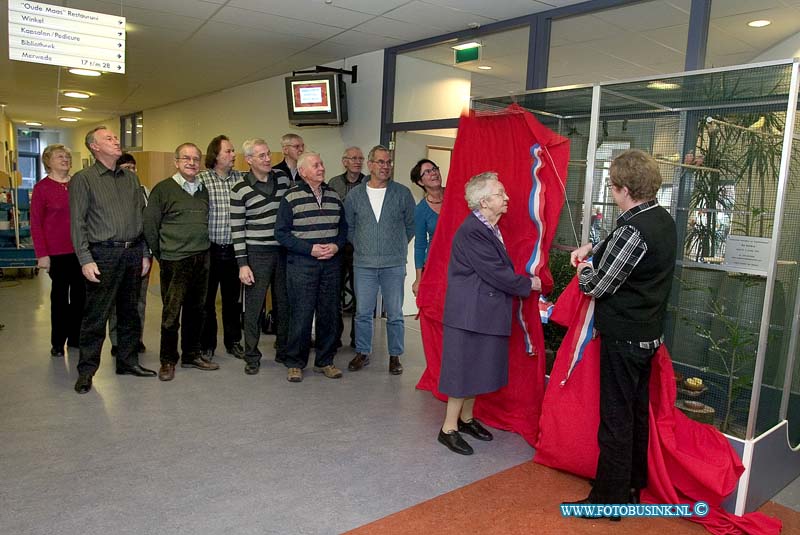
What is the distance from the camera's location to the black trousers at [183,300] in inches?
159

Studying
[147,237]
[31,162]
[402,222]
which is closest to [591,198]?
[402,222]

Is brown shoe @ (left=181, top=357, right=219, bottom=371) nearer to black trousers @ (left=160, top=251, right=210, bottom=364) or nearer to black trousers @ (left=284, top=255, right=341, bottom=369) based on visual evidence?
black trousers @ (left=160, top=251, right=210, bottom=364)

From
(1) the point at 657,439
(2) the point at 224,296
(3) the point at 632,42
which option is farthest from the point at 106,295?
(3) the point at 632,42

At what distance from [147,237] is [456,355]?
2201 mm

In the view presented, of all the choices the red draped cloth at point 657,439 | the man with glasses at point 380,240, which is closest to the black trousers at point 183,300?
the man with glasses at point 380,240

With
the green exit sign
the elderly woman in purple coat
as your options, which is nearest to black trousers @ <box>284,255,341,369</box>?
the elderly woman in purple coat

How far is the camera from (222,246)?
428 centimetres

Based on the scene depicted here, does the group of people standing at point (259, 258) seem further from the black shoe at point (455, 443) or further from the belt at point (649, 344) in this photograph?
the belt at point (649, 344)

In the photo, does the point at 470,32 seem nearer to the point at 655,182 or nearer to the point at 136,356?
the point at 655,182

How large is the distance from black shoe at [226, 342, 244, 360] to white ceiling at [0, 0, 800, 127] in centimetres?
263

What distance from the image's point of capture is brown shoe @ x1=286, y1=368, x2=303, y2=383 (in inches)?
161

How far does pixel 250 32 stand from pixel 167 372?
3.27 m

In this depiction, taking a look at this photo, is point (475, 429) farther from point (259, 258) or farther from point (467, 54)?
point (467, 54)

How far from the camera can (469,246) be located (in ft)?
9.41
